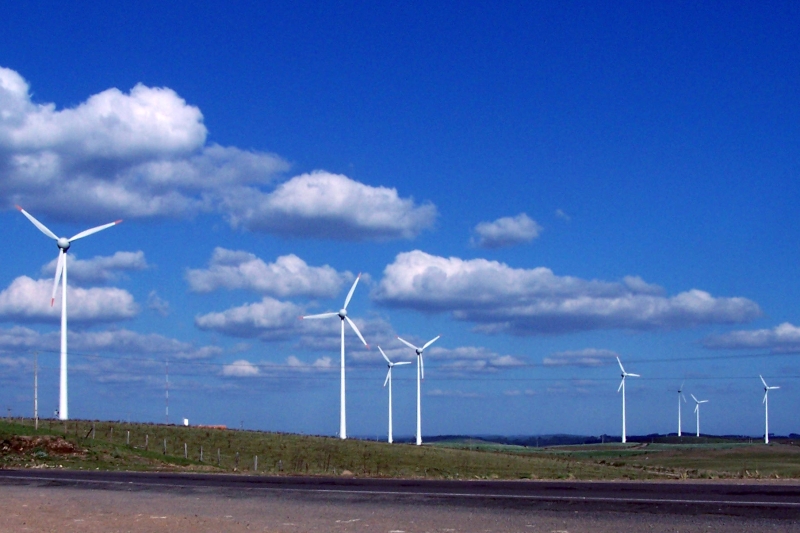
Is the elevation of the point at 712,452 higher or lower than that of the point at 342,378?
lower

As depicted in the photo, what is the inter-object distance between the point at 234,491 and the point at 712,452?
399ft

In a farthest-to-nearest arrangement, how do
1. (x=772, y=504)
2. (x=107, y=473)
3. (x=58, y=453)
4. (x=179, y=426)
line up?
(x=179, y=426) < (x=58, y=453) < (x=107, y=473) < (x=772, y=504)

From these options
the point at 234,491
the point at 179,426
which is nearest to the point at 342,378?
the point at 179,426

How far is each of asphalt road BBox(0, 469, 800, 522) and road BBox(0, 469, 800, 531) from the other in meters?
0.03

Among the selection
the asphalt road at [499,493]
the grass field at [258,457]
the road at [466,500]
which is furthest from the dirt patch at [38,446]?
the road at [466,500]

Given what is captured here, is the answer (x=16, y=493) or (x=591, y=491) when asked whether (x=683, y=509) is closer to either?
(x=591, y=491)

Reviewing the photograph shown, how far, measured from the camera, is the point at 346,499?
97.0 feet

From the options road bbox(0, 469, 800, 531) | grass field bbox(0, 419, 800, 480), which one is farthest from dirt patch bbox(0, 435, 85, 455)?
road bbox(0, 469, 800, 531)

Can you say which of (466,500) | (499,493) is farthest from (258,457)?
(466,500)

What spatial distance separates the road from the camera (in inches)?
881

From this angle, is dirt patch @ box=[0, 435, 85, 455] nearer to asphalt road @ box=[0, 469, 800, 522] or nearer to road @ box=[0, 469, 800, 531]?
asphalt road @ box=[0, 469, 800, 522]

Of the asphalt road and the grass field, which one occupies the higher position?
the asphalt road

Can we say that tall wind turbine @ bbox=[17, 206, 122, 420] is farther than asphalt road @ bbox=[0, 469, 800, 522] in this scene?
Yes

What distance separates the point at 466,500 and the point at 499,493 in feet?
8.98
